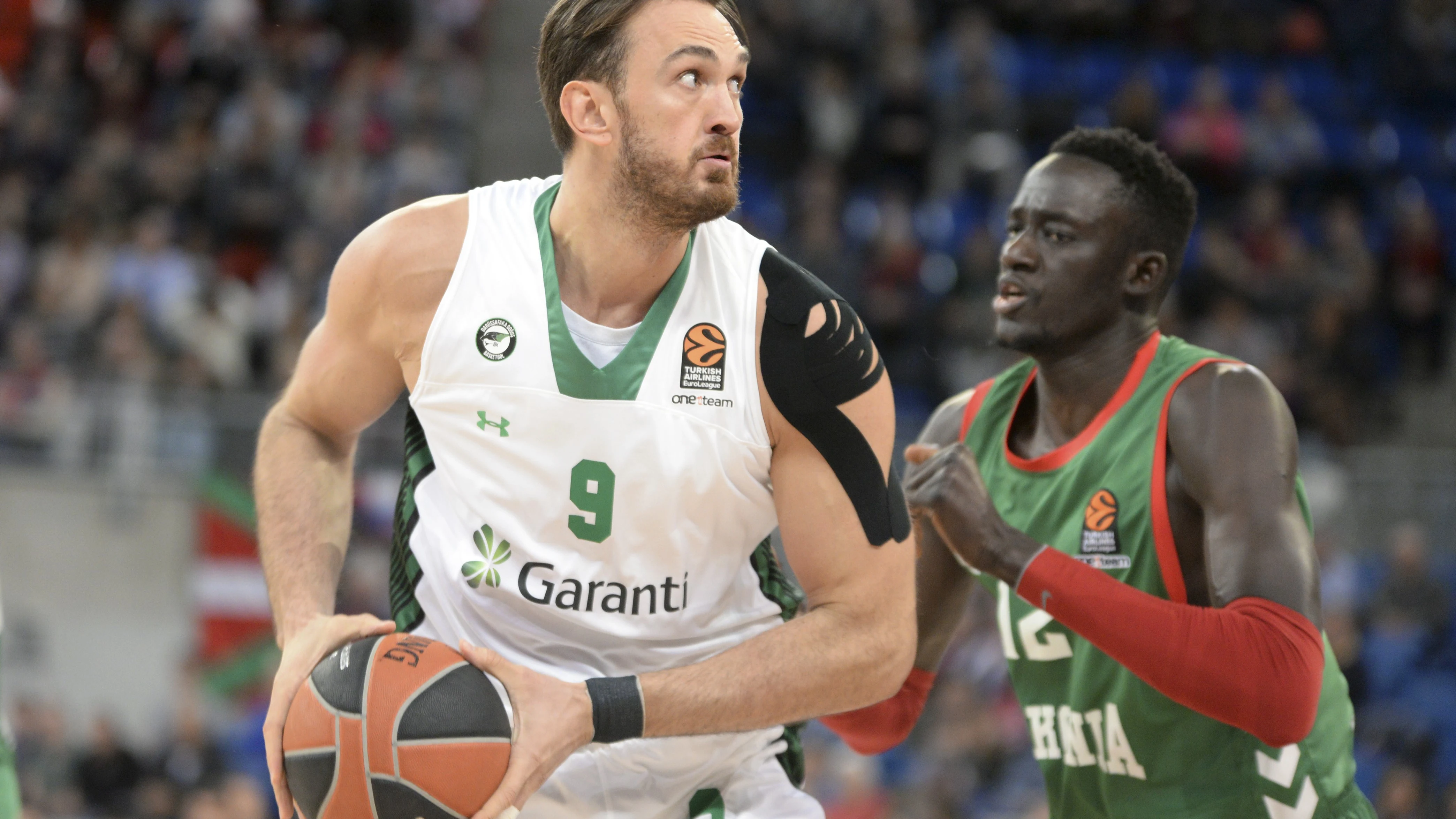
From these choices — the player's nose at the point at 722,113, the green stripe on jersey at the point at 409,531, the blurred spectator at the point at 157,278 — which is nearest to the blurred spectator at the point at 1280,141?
the blurred spectator at the point at 157,278

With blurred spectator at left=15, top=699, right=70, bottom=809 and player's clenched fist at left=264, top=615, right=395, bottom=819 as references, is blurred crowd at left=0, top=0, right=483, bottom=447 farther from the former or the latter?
player's clenched fist at left=264, top=615, right=395, bottom=819

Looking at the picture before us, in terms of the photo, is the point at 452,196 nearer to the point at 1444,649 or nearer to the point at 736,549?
the point at 736,549

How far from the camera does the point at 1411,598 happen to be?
378 inches

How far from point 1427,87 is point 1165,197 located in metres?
11.9

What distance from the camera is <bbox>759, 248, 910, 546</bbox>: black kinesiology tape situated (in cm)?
306

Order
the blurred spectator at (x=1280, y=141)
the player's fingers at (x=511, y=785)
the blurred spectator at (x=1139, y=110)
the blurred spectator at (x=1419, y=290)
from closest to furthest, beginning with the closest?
the player's fingers at (x=511, y=785) → the blurred spectator at (x=1419, y=290) → the blurred spectator at (x=1139, y=110) → the blurred spectator at (x=1280, y=141)

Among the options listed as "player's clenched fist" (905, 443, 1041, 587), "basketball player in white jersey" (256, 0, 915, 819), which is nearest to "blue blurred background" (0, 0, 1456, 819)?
"player's clenched fist" (905, 443, 1041, 587)

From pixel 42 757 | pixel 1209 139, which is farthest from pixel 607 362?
pixel 1209 139

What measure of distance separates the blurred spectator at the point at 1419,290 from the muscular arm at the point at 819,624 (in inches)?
427

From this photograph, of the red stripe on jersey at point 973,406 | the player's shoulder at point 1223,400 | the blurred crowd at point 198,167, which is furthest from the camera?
the blurred crowd at point 198,167

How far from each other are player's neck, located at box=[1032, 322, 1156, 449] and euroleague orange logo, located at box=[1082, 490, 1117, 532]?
0.26 meters

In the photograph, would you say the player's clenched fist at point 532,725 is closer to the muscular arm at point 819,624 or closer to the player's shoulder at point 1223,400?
the muscular arm at point 819,624

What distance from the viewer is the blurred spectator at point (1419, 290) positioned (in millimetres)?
12617

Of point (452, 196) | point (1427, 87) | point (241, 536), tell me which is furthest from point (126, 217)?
point (1427, 87)
